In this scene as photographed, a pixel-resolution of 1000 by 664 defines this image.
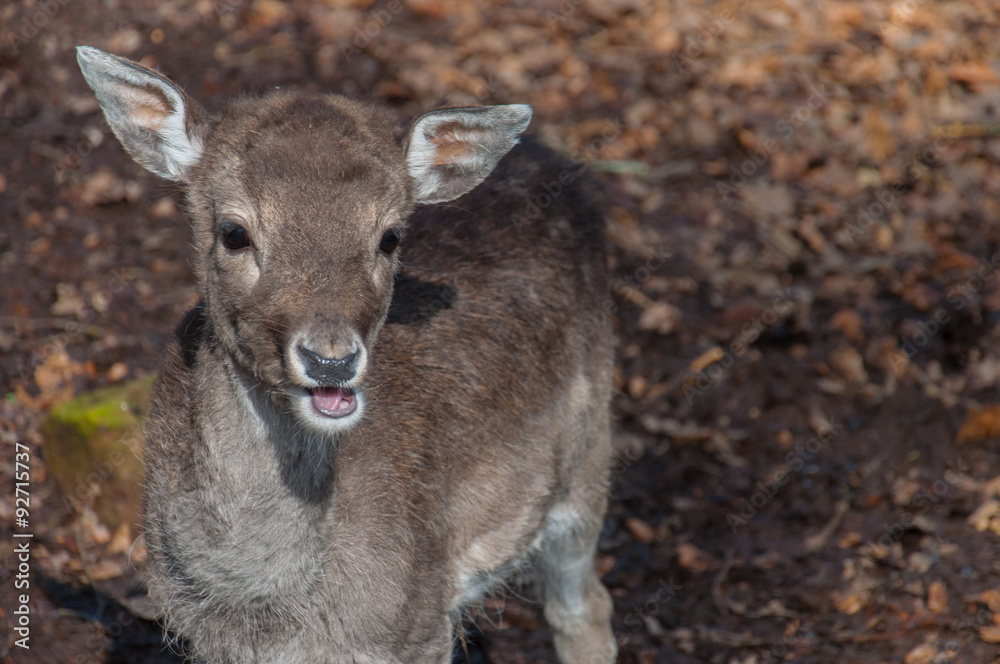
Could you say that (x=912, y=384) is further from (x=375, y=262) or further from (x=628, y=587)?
(x=375, y=262)

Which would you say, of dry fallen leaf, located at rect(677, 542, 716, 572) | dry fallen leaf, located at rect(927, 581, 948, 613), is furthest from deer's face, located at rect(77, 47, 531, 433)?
dry fallen leaf, located at rect(927, 581, 948, 613)

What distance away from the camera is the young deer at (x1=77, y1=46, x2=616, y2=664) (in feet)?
12.0

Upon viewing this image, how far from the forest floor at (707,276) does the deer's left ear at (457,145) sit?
134cm

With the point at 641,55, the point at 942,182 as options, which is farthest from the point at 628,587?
the point at 641,55

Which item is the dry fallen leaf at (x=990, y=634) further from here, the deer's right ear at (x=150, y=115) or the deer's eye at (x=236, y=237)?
the deer's right ear at (x=150, y=115)

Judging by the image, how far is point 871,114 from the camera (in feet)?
33.8

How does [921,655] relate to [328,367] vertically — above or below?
below

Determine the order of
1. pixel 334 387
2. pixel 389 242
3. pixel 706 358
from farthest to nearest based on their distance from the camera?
pixel 706 358, pixel 389 242, pixel 334 387

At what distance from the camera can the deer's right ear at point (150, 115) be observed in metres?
3.92

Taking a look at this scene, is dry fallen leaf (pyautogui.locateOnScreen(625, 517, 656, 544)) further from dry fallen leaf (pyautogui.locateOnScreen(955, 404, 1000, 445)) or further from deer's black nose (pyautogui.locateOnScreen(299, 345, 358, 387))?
deer's black nose (pyautogui.locateOnScreen(299, 345, 358, 387))

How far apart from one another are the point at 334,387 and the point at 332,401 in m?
0.07

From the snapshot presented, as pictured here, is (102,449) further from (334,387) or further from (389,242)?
(334,387)

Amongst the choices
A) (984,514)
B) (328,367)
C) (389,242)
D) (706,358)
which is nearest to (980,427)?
(984,514)

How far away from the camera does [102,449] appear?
20.8 feet
